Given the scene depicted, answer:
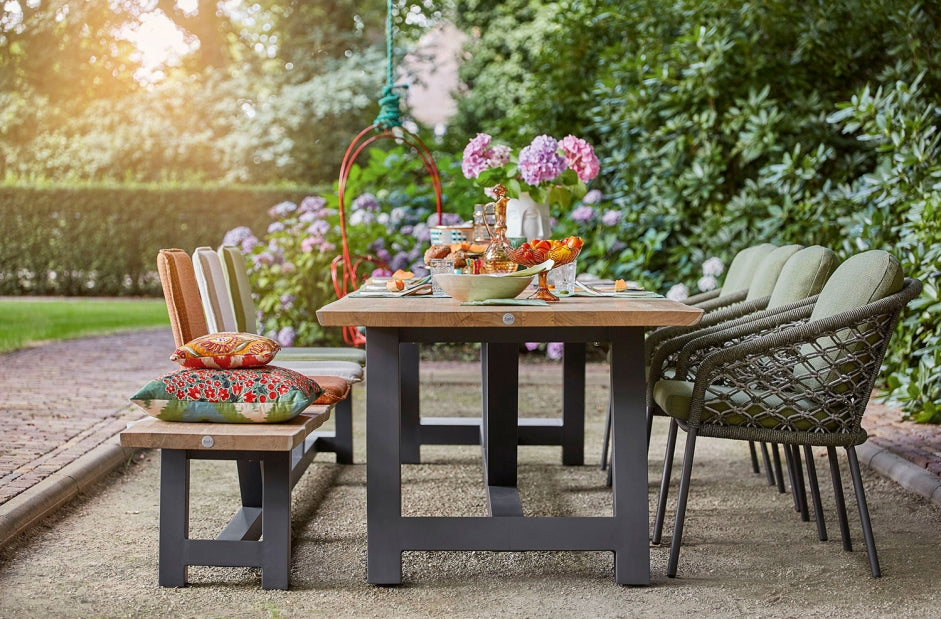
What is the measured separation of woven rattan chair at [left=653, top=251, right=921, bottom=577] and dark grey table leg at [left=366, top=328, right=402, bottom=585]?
840 millimetres

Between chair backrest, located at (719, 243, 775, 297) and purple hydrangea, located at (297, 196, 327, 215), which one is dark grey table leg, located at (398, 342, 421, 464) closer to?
chair backrest, located at (719, 243, 775, 297)

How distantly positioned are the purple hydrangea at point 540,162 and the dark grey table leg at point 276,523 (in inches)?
71.2

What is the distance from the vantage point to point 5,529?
3.22m

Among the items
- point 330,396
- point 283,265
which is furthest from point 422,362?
point 330,396

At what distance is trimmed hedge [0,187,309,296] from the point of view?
517 inches

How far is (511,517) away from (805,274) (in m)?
1.46

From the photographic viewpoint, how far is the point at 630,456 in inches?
114

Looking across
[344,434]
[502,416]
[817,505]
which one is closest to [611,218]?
[344,434]

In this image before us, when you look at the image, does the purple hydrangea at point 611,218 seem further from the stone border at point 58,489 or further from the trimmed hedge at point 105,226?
the trimmed hedge at point 105,226

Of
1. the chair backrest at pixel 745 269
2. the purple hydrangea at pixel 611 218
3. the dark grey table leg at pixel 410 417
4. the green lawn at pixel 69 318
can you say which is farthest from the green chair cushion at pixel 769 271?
the green lawn at pixel 69 318

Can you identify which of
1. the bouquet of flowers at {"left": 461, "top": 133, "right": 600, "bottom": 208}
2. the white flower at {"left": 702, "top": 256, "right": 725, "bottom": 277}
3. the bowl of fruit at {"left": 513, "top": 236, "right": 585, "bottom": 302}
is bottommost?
the white flower at {"left": 702, "top": 256, "right": 725, "bottom": 277}

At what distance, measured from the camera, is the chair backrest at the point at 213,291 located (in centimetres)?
347

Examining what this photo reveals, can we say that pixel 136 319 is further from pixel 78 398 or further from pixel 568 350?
pixel 568 350

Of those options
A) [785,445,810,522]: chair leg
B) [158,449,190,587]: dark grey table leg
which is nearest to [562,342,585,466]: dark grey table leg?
[785,445,810,522]: chair leg
